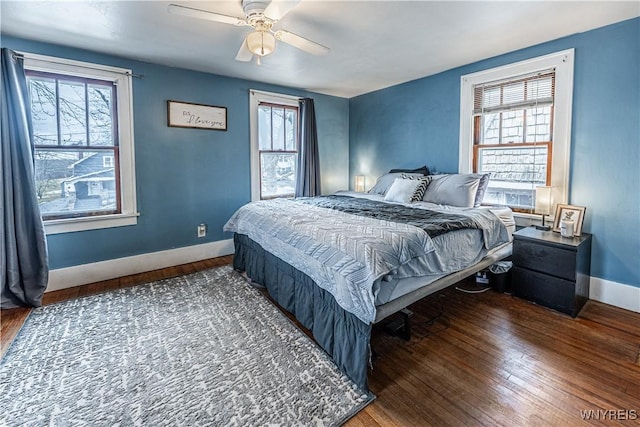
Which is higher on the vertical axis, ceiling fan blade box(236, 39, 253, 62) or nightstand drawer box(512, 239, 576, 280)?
ceiling fan blade box(236, 39, 253, 62)

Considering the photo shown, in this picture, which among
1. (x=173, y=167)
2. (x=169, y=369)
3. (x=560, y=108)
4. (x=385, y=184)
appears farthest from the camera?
(x=385, y=184)

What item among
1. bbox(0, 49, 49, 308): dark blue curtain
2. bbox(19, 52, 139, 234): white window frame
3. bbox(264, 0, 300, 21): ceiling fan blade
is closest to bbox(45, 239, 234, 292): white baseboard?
bbox(0, 49, 49, 308): dark blue curtain

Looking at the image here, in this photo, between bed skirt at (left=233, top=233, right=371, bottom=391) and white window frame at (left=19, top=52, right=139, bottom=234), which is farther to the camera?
white window frame at (left=19, top=52, right=139, bottom=234)

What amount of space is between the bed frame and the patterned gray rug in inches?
3.6

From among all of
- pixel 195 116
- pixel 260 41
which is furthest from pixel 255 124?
pixel 260 41

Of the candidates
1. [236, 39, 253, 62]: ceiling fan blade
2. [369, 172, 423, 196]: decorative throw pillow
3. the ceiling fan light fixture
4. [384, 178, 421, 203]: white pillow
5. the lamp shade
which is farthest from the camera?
[369, 172, 423, 196]: decorative throw pillow

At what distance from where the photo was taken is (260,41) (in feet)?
7.11

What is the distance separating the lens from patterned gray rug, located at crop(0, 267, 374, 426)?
154 centimetres

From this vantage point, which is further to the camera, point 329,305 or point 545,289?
point 545,289

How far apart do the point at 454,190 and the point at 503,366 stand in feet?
5.73

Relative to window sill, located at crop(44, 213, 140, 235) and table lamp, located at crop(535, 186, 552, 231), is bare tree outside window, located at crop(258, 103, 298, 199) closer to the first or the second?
window sill, located at crop(44, 213, 140, 235)

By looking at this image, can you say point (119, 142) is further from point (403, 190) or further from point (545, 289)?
point (545, 289)

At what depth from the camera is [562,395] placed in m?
1.64

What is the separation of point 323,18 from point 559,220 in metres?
2.72
